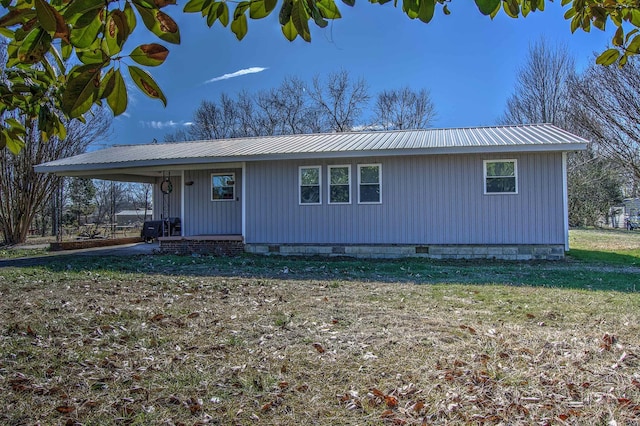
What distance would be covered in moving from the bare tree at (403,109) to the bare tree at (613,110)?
10.9m

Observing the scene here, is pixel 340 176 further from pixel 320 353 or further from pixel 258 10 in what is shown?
pixel 258 10

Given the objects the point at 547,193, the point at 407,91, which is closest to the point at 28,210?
the point at 547,193

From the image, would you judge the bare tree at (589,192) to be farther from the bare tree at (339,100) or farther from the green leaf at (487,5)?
the green leaf at (487,5)

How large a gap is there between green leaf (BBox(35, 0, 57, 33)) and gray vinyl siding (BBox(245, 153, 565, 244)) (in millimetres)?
9756

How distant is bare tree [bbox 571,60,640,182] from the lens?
591 inches

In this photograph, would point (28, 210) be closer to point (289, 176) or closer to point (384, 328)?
point (289, 176)

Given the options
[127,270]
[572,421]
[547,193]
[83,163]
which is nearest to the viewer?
[572,421]

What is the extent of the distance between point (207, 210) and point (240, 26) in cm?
1138

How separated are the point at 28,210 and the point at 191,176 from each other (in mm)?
8002

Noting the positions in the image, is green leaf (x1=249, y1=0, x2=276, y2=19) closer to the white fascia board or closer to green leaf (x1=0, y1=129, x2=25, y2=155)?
green leaf (x1=0, y1=129, x2=25, y2=155)

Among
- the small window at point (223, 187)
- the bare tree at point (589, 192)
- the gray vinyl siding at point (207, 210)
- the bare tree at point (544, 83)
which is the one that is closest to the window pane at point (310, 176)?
the gray vinyl siding at point (207, 210)

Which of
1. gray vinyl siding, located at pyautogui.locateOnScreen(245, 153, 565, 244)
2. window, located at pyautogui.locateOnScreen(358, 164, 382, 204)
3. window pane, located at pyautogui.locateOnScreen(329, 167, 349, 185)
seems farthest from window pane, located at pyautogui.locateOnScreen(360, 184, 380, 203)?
window pane, located at pyautogui.locateOnScreen(329, 167, 349, 185)

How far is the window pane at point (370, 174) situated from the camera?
34.7ft

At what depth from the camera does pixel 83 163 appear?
1198cm
